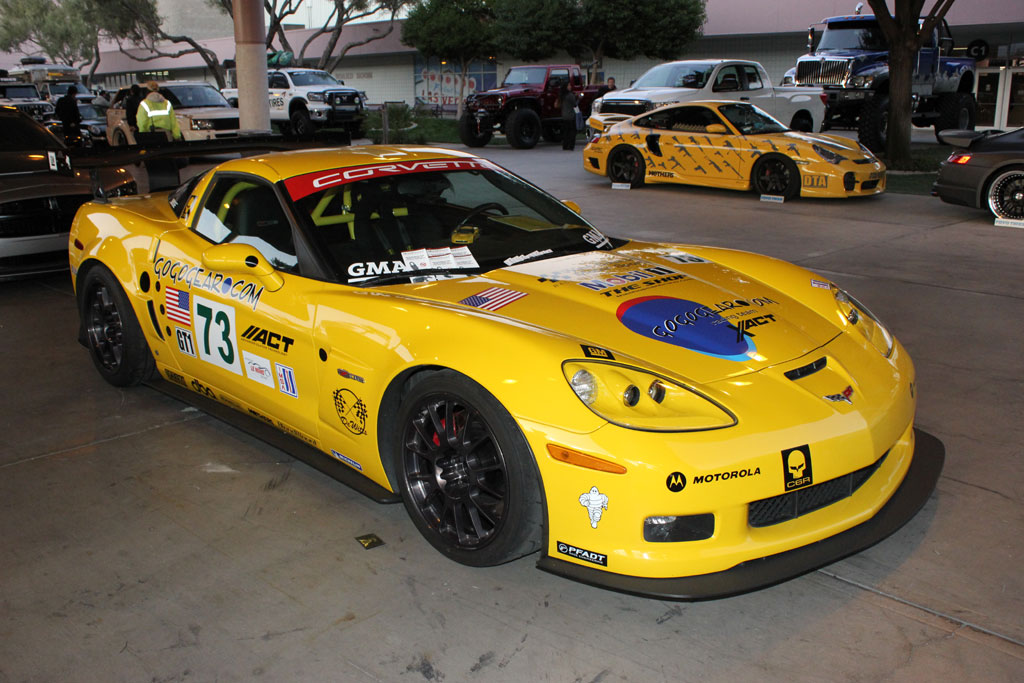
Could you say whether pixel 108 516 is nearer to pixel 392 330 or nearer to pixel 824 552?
pixel 392 330

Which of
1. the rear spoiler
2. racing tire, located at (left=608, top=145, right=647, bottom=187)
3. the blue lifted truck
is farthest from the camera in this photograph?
the blue lifted truck

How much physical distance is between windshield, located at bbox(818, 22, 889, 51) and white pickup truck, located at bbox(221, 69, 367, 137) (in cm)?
1202

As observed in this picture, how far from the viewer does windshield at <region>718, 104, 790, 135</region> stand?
12398 millimetres

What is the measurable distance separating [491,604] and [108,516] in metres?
1.65

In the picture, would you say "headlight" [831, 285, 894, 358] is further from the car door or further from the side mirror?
the side mirror

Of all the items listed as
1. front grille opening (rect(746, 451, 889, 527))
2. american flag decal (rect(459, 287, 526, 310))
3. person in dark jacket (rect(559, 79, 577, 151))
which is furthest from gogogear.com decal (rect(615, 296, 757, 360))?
person in dark jacket (rect(559, 79, 577, 151))

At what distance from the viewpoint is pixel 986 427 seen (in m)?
4.23

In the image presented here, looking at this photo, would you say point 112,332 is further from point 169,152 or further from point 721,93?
point 721,93

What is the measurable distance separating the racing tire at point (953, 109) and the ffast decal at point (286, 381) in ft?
60.6

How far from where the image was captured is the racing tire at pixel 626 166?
13.6m

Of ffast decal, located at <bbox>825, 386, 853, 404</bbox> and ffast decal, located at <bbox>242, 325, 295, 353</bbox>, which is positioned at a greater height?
ffast decal, located at <bbox>242, 325, 295, 353</bbox>

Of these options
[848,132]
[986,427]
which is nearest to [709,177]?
[986,427]

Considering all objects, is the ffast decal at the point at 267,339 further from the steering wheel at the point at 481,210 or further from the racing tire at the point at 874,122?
the racing tire at the point at 874,122

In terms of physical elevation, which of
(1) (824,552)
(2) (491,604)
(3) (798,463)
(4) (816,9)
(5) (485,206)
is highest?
(4) (816,9)
